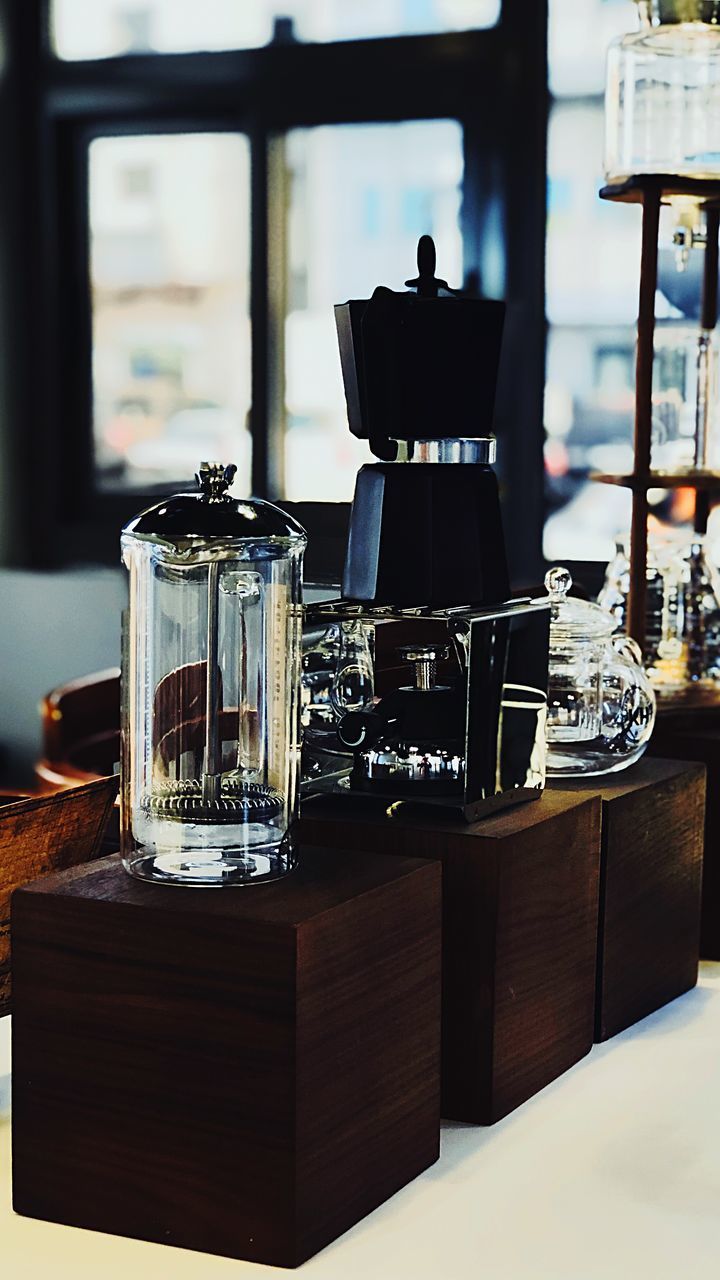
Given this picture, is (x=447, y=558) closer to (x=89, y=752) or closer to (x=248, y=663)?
(x=248, y=663)

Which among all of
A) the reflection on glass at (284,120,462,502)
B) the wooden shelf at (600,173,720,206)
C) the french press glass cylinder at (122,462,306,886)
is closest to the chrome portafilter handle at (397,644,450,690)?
the french press glass cylinder at (122,462,306,886)

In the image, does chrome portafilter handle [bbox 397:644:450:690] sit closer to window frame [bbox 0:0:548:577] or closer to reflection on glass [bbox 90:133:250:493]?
window frame [bbox 0:0:548:577]

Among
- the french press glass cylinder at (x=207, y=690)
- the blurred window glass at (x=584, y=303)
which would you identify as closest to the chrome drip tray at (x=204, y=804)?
the french press glass cylinder at (x=207, y=690)

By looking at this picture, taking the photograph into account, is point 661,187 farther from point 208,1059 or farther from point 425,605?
point 208,1059

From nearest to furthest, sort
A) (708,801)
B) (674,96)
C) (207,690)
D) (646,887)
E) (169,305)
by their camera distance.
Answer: (207,690) → (646,887) → (708,801) → (674,96) → (169,305)

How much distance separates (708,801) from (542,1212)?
60cm

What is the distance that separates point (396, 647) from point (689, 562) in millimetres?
565

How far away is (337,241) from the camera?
11.8 feet

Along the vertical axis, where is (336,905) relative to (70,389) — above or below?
below

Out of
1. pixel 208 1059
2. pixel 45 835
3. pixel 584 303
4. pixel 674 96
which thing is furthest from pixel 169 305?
pixel 208 1059

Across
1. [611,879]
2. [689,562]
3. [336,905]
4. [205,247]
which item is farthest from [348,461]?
[336,905]

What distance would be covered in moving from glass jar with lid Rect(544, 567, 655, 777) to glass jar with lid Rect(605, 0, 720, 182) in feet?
1.60

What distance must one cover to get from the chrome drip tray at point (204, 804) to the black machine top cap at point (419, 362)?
276mm

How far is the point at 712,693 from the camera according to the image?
149 cm
